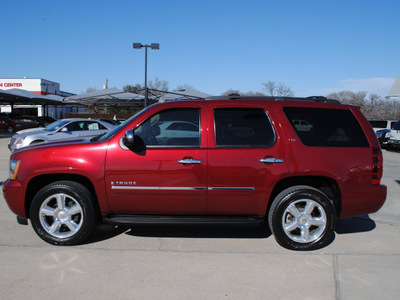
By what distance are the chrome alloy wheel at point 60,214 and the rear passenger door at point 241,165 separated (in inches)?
63.1

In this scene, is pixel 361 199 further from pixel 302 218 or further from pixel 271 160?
pixel 271 160

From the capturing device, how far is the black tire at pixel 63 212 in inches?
159

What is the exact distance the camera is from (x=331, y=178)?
411 cm

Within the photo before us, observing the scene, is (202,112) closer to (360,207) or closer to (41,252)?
(360,207)

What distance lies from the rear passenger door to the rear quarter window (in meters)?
0.34

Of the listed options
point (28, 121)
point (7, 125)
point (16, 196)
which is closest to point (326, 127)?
point (16, 196)

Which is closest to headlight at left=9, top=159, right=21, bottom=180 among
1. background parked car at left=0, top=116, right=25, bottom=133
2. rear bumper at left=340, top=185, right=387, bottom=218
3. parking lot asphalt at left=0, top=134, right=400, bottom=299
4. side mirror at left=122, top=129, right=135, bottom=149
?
parking lot asphalt at left=0, top=134, right=400, bottom=299

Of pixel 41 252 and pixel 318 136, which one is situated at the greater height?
pixel 318 136

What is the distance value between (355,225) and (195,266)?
2813 mm

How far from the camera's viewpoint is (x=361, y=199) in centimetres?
411

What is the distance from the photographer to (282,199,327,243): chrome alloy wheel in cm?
406

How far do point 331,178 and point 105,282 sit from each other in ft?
9.09

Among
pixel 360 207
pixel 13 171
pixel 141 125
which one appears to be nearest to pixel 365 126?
pixel 360 207

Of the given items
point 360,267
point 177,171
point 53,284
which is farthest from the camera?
point 177,171
